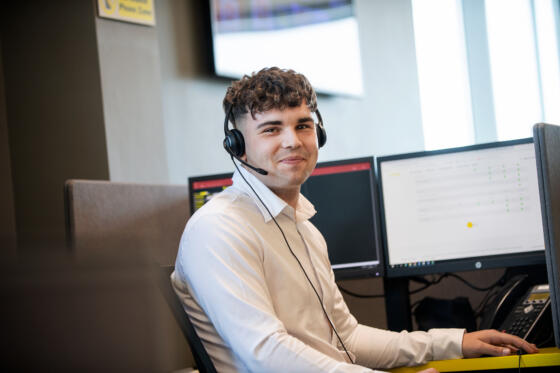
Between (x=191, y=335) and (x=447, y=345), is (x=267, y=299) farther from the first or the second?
(x=447, y=345)

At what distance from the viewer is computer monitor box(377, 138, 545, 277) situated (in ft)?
5.69

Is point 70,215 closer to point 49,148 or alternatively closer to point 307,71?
point 49,148

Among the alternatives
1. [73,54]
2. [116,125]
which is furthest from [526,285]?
[73,54]

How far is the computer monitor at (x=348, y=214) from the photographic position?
186cm

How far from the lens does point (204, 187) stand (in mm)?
2027

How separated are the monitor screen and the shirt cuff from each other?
75.0 inches

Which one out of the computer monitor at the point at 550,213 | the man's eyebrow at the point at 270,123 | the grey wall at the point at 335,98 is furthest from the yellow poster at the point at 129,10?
the computer monitor at the point at 550,213

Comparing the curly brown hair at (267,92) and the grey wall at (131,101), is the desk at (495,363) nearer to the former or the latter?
the curly brown hair at (267,92)

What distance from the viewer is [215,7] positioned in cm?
303

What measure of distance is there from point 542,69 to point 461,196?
343 centimetres

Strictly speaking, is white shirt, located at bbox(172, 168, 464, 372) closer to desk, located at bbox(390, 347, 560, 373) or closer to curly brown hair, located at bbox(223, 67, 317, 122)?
desk, located at bbox(390, 347, 560, 373)

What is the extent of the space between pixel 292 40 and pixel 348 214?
1.94 meters

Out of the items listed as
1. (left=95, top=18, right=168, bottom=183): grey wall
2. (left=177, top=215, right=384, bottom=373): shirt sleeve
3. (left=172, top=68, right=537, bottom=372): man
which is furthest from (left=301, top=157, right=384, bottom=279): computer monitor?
(left=95, top=18, right=168, bottom=183): grey wall

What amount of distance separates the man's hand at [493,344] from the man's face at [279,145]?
0.51 metres
